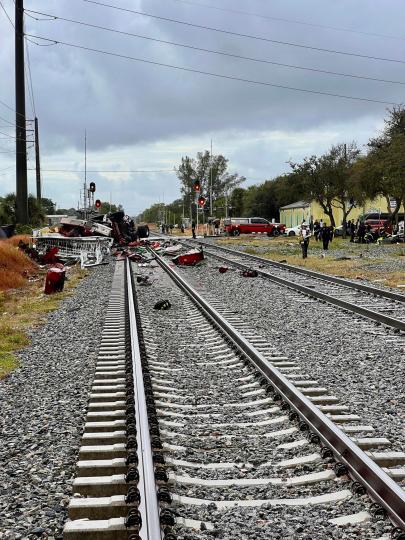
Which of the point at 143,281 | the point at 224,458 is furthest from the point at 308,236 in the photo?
the point at 224,458

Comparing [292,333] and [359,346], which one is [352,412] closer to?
[359,346]

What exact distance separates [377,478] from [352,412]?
2.19 meters

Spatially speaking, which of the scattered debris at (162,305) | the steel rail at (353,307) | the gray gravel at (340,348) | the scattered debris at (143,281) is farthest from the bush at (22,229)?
the scattered debris at (162,305)

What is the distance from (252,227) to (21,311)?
165 feet

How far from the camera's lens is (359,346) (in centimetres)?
999

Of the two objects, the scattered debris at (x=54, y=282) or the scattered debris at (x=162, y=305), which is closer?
the scattered debris at (x=162, y=305)

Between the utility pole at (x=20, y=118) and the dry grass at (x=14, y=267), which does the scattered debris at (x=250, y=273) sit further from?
the utility pole at (x=20, y=118)

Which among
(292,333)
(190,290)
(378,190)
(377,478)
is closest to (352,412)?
(377,478)

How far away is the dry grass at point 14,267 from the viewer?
2233 cm

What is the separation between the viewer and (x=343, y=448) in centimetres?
504

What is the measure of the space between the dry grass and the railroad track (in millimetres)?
14127

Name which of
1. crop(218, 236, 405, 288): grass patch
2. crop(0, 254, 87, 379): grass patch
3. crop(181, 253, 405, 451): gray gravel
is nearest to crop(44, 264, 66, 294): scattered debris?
crop(0, 254, 87, 379): grass patch

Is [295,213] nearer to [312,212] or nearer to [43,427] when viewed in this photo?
[312,212]

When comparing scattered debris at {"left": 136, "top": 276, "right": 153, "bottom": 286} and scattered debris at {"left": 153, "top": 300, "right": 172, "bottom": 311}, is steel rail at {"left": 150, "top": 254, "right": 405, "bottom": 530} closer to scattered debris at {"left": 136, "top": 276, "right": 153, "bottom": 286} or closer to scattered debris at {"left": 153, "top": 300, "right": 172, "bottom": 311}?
scattered debris at {"left": 153, "top": 300, "right": 172, "bottom": 311}
